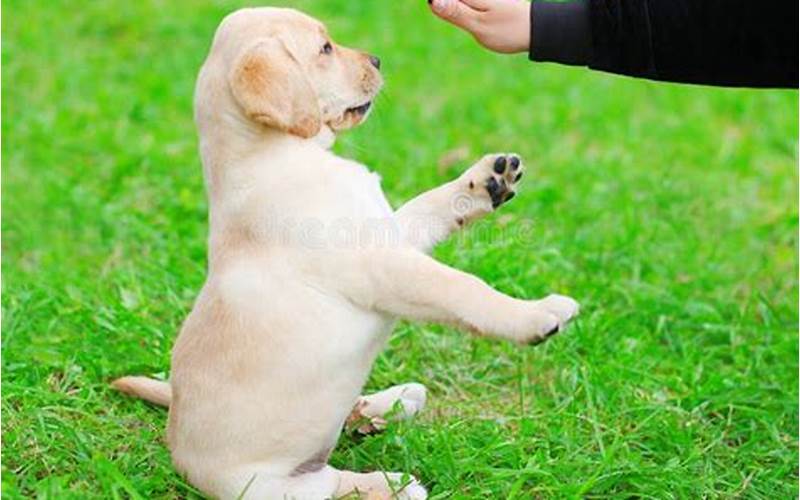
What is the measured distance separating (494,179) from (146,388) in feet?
3.82

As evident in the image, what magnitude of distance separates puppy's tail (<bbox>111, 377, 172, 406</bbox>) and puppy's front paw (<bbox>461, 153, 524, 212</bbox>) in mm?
1051

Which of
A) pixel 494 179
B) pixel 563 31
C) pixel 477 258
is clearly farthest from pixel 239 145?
pixel 477 258

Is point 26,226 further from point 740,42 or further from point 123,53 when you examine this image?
point 740,42

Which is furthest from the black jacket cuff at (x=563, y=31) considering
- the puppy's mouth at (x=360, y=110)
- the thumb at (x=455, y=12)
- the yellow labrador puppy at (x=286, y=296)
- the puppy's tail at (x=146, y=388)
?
the puppy's tail at (x=146, y=388)

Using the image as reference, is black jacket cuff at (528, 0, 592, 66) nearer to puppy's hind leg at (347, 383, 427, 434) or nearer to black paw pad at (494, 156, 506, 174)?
black paw pad at (494, 156, 506, 174)

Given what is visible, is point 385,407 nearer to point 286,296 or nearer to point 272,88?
point 286,296

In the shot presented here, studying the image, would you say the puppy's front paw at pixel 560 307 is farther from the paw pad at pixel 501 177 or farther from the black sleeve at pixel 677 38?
the black sleeve at pixel 677 38

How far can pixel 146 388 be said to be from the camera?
3814 mm

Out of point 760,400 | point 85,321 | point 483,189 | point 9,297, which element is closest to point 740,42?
point 483,189

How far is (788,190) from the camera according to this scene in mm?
6129

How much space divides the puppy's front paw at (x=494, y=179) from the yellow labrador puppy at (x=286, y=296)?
0.61ft

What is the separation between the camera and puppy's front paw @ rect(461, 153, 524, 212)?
338 cm

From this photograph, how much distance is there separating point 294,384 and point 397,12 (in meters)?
5.36

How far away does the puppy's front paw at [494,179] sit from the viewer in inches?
133
